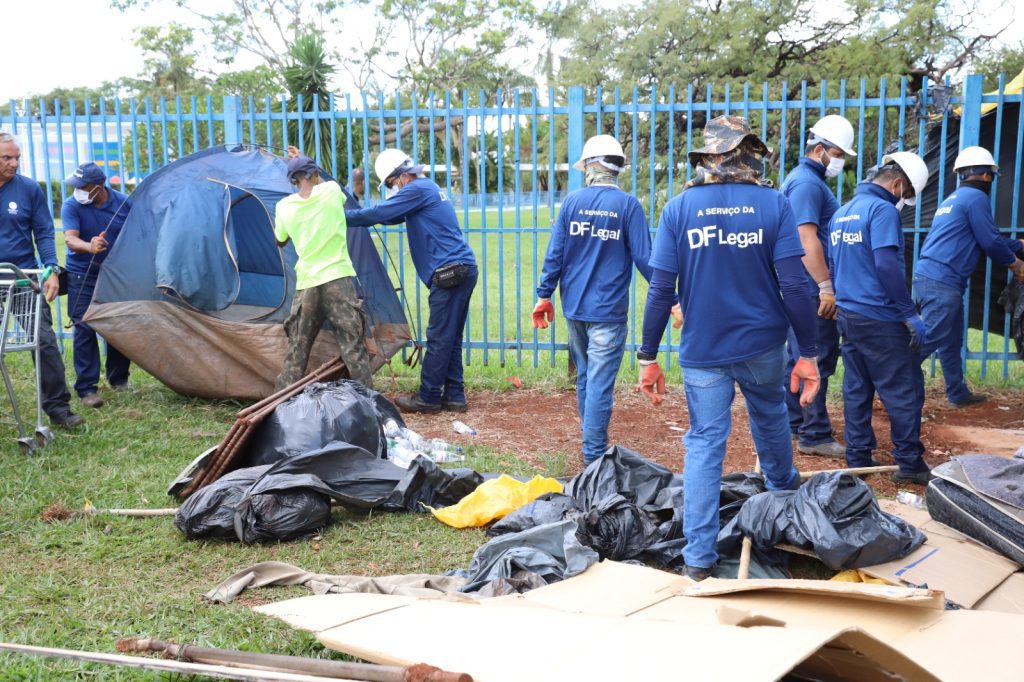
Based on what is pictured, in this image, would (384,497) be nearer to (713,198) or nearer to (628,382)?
(713,198)

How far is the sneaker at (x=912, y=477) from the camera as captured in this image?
544cm

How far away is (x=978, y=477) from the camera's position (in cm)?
414

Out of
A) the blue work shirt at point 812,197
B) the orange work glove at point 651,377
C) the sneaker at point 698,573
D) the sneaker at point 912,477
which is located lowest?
the sneaker at point 912,477

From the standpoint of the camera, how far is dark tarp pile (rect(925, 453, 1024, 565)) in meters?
3.95

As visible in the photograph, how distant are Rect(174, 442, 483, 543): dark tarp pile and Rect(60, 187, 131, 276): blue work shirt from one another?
3565mm

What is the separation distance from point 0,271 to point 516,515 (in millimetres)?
3756

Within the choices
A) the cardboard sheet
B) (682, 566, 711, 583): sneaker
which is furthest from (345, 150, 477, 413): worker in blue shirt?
the cardboard sheet

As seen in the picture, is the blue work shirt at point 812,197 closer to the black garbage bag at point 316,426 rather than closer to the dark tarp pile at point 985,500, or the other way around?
the dark tarp pile at point 985,500

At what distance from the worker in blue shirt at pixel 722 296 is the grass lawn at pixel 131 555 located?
122 centimetres

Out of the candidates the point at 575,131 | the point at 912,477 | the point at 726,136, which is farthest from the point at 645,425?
the point at 726,136

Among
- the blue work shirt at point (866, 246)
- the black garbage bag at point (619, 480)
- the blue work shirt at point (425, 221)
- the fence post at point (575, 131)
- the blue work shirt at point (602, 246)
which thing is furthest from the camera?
the fence post at point (575, 131)

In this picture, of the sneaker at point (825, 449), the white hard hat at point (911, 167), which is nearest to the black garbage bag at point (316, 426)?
the sneaker at point (825, 449)

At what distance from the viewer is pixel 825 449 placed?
6.18 metres

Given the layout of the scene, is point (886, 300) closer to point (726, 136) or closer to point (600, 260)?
point (600, 260)
